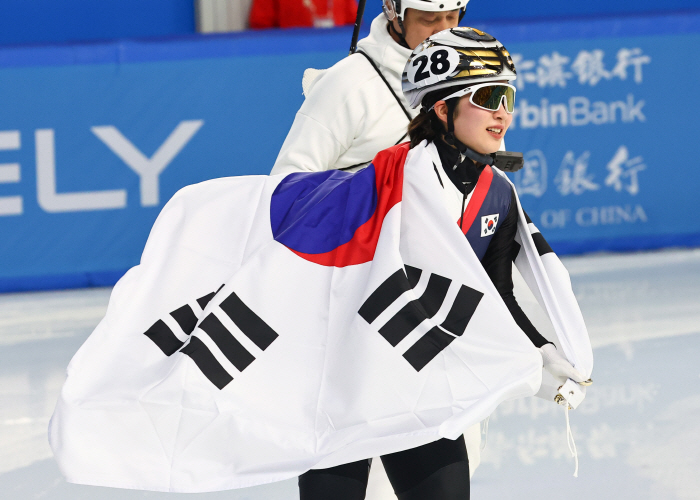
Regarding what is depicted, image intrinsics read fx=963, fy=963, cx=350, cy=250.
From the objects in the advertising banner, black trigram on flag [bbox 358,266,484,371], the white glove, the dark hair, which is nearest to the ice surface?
the white glove

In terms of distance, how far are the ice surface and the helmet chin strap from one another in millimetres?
382

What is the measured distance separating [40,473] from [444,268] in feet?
6.03

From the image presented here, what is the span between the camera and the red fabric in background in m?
6.83

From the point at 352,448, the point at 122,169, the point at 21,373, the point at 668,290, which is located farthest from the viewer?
the point at 122,169

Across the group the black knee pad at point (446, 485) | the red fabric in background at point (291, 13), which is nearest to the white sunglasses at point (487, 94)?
the black knee pad at point (446, 485)

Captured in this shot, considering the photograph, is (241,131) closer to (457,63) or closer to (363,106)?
(363,106)

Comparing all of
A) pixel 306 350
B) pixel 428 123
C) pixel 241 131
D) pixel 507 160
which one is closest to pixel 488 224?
pixel 507 160

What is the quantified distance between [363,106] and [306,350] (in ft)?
2.38

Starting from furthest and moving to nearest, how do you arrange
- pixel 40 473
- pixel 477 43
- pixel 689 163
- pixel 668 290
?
pixel 689 163 → pixel 668 290 → pixel 40 473 → pixel 477 43

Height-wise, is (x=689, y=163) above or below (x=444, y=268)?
below

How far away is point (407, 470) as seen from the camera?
6.61 ft

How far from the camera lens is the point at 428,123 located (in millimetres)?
2068

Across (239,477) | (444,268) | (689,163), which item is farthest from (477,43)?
(689,163)

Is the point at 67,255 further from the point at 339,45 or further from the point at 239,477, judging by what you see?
the point at 239,477
